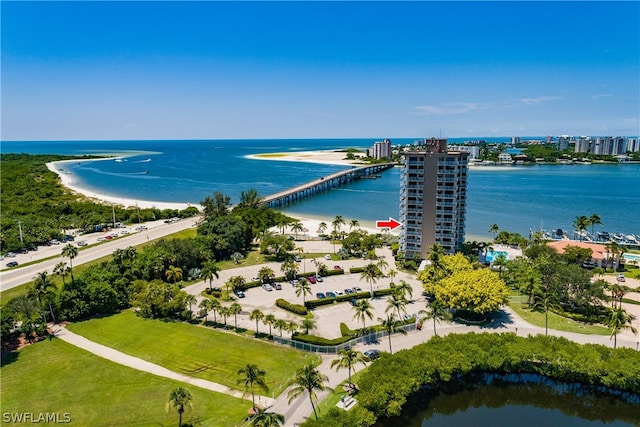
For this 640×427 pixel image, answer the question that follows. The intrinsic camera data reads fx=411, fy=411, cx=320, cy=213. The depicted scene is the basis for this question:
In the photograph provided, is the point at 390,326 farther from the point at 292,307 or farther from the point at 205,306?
the point at 205,306

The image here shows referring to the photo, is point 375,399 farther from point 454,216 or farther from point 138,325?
point 454,216

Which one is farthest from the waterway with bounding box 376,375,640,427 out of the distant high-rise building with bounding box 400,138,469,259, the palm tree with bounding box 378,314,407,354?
the distant high-rise building with bounding box 400,138,469,259

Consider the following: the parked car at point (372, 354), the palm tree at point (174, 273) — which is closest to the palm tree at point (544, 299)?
the parked car at point (372, 354)

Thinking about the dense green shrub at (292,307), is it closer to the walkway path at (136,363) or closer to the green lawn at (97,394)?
the walkway path at (136,363)

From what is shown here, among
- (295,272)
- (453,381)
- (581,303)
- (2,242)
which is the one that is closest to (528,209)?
(581,303)

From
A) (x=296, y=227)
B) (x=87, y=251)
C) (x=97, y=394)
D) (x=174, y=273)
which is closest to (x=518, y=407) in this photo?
(x=97, y=394)

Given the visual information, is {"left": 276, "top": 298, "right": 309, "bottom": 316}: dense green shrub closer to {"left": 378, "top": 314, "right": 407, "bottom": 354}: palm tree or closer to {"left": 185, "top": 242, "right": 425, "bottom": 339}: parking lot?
{"left": 185, "top": 242, "right": 425, "bottom": 339}: parking lot
